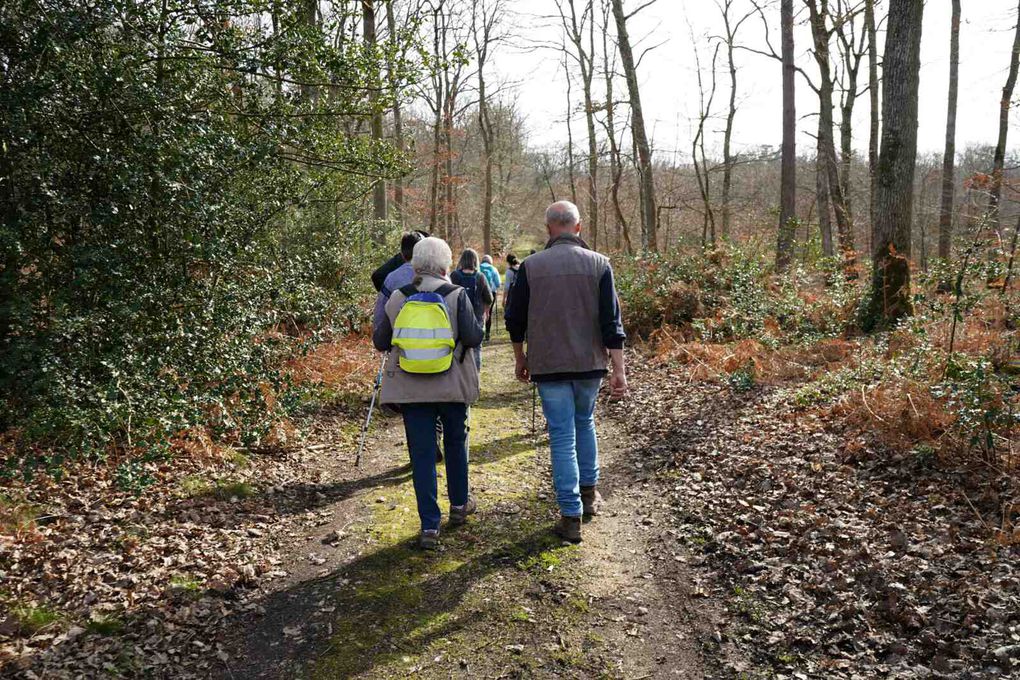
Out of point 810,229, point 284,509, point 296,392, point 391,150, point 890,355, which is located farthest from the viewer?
point 810,229

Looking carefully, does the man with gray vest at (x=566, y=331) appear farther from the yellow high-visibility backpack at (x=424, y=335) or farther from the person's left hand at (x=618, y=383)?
the yellow high-visibility backpack at (x=424, y=335)

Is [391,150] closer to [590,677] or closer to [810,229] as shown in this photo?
[590,677]

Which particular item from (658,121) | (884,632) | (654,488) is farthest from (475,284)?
(658,121)

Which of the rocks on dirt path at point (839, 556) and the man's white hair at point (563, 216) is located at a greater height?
the man's white hair at point (563, 216)

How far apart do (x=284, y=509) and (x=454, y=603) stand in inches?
99.7

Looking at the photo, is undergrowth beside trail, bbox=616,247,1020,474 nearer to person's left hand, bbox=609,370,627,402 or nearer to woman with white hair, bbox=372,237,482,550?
person's left hand, bbox=609,370,627,402

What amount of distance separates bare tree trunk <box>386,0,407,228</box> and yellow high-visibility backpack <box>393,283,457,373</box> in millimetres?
4163

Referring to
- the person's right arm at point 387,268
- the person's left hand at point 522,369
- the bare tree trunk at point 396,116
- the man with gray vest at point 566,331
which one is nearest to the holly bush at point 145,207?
the bare tree trunk at point 396,116

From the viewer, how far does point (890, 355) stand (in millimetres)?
7871

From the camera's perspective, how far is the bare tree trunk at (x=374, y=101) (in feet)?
25.5

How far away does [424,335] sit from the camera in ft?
15.3

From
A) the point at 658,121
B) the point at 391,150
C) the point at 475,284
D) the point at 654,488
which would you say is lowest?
the point at 654,488

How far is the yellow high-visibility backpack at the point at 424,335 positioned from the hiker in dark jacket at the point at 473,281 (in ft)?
10.5

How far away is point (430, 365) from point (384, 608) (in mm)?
1612
